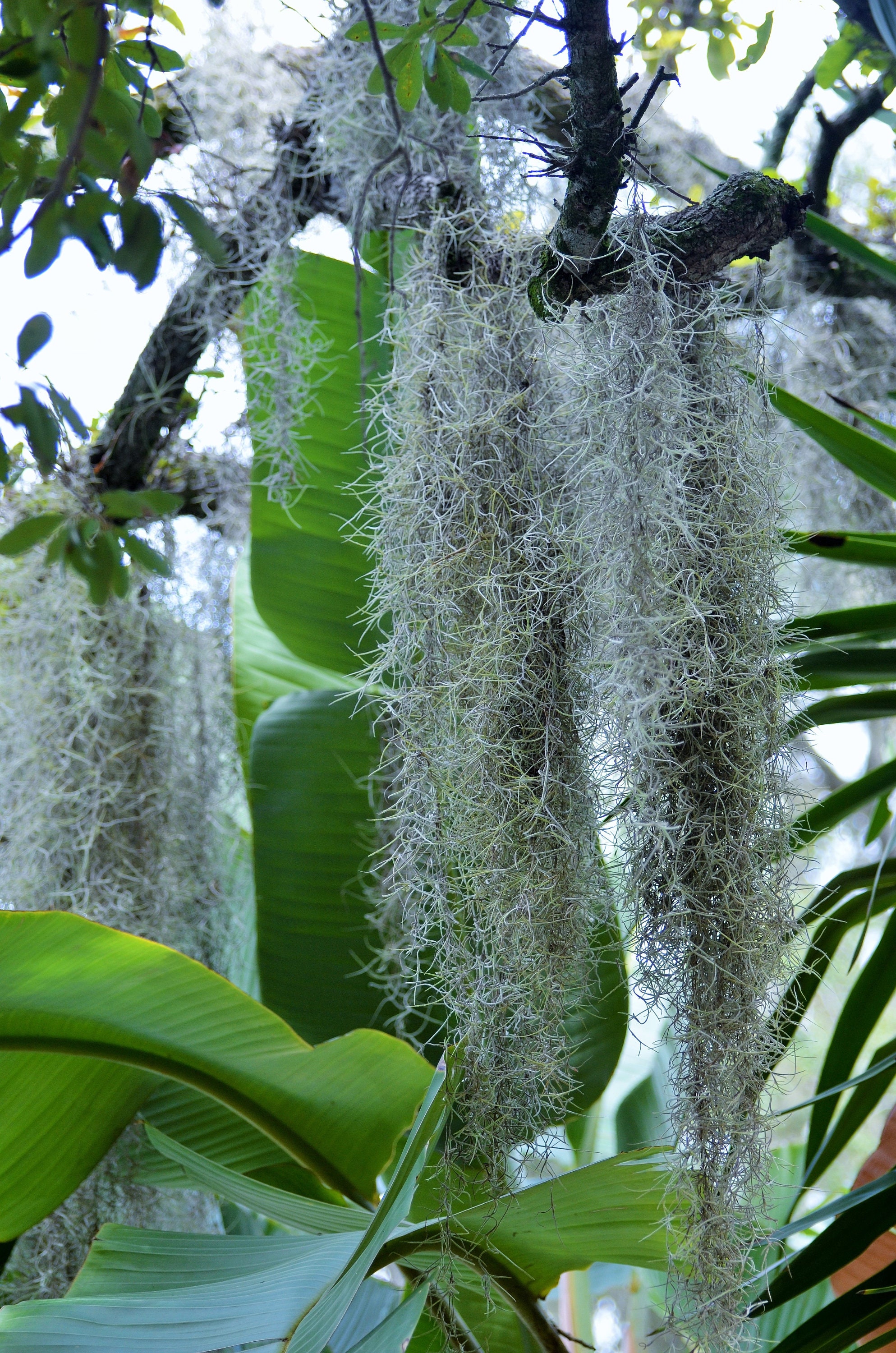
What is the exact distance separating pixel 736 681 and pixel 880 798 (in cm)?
52

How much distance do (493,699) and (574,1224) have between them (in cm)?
39

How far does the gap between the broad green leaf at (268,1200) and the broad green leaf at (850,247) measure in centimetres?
91

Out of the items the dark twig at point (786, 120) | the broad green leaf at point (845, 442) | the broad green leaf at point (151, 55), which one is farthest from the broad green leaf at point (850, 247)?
the broad green leaf at point (151, 55)

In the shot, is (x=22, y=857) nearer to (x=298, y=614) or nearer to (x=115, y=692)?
(x=115, y=692)

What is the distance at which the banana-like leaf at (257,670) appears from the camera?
1203mm

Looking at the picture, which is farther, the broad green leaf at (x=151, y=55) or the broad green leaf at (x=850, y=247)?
the broad green leaf at (x=850, y=247)

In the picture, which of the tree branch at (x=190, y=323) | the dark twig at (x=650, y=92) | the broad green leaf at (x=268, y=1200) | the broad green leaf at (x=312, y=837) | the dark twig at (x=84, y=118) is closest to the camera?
the dark twig at (x=84, y=118)

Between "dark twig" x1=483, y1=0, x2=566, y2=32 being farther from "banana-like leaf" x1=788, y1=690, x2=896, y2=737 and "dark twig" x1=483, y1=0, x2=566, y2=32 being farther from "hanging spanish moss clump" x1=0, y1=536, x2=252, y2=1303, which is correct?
"hanging spanish moss clump" x1=0, y1=536, x2=252, y2=1303

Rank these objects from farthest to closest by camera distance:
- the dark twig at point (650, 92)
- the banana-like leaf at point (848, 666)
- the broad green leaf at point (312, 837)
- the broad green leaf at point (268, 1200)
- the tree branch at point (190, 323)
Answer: the tree branch at point (190, 323), the broad green leaf at point (312, 837), the banana-like leaf at point (848, 666), the broad green leaf at point (268, 1200), the dark twig at point (650, 92)

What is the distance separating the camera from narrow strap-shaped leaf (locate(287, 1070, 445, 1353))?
0.53 metres

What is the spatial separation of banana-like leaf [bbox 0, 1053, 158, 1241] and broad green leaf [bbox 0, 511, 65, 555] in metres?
0.50

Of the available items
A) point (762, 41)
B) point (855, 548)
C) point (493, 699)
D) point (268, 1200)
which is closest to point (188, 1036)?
point (268, 1200)

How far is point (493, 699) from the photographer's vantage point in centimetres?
60

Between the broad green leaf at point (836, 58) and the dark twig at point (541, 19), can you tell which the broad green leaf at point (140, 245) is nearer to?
the dark twig at point (541, 19)
